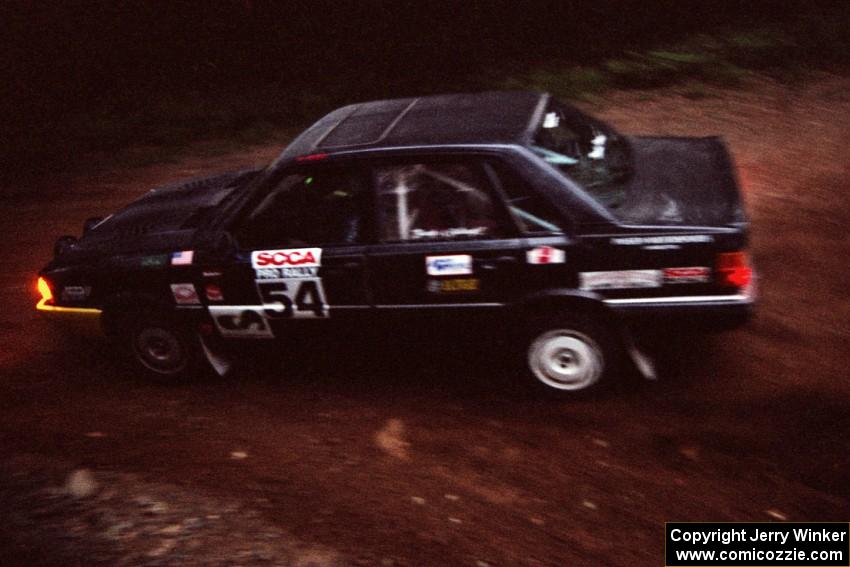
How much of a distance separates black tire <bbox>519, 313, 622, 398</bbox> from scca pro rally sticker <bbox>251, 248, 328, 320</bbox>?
1.31 meters

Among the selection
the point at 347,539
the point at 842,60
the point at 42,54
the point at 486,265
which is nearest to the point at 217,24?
the point at 42,54

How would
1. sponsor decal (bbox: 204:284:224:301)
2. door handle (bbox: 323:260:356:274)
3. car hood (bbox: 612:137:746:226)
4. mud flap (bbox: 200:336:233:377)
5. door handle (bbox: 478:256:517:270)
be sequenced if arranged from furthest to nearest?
mud flap (bbox: 200:336:233:377), sponsor decal (bbox: 204:284:224:301), door handle (bbox: 323:260:356:274), door handle (bbox: 478:256:517:270), car hood (bbox: 612:137:746:226)

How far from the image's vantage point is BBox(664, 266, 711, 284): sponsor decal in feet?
14.0

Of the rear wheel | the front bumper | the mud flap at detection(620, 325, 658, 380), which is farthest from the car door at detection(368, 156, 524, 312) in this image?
the front bumper

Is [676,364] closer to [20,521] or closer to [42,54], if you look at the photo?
[20,521]

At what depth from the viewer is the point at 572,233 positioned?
4367mm

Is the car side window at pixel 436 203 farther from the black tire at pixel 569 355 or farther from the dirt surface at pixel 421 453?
the dirt surface at pixel 421 453

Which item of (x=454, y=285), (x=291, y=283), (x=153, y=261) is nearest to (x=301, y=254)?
(x=291, y=283)

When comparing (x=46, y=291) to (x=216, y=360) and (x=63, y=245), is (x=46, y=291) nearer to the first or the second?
(x=63, y=245)

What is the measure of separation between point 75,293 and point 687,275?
3997 millimetres

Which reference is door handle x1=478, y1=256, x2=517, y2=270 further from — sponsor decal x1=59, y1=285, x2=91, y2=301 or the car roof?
sponsor decal x1=59, y1=285, x2=91, y2=301

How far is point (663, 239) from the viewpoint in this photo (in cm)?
425

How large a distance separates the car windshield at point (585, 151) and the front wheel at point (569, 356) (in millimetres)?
758

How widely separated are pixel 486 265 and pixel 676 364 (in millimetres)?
1530
